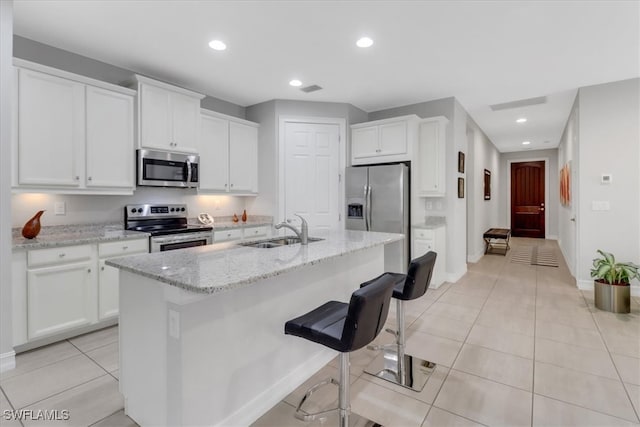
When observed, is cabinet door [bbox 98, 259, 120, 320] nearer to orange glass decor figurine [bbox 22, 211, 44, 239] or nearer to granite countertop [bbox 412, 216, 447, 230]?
orange glass decor figurine [bbox 22, 211, 44, 239]

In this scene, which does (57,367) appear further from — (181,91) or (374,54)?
(374,54)

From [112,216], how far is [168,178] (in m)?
0.71

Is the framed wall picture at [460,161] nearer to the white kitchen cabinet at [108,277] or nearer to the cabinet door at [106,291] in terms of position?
the white kitchen cabinet at [108,277]

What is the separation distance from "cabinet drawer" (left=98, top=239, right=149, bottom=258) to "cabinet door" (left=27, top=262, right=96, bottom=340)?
0.50 ft

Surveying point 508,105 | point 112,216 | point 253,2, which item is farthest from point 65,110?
point 508,105

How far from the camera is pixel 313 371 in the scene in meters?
2.28

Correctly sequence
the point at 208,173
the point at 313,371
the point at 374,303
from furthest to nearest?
the point at 208,173 < the point at 313,371 < the point at 374,303

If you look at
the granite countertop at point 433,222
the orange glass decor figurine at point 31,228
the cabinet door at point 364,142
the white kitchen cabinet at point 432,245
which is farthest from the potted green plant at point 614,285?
the orange glass decor figurine at point 31,228

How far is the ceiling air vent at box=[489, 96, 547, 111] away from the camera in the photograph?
15.2ft

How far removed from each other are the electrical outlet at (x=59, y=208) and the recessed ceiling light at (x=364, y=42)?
128 inches

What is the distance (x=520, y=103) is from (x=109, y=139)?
5447 mm

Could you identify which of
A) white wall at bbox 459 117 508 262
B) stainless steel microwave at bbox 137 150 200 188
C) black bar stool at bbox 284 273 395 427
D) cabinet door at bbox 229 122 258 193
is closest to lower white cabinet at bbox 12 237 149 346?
stainless steel microwave at bbox 137 150 200 188

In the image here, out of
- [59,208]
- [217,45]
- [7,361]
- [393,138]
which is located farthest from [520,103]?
[7,361]

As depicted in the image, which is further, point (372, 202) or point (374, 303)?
point (372, 202)
